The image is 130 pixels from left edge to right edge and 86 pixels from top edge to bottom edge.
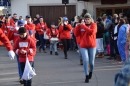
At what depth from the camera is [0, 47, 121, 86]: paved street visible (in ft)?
28.9

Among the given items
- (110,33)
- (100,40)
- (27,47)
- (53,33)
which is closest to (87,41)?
(27,47)

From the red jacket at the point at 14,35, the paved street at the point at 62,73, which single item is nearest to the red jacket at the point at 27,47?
the red jacket at the point at 14,35

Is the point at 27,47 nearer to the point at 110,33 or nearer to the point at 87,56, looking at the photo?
the point at 87,56

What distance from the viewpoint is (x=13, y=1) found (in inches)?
861

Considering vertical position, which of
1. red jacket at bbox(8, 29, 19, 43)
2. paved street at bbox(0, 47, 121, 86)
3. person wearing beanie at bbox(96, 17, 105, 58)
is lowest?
paved street at bbox(0, 47, 121, 86)

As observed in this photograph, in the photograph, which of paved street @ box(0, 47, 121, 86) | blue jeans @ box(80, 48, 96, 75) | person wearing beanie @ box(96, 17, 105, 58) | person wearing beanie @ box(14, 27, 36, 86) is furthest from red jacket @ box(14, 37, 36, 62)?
person wearing beanie @ box(96, 17, 105, 58)

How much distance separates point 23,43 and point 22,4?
1460 centimetres

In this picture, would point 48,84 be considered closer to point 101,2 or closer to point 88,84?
point 88,84

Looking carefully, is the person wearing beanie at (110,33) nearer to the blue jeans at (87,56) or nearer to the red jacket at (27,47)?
the blue jeans at (87,56)

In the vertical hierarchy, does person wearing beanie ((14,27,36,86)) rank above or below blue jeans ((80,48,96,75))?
above

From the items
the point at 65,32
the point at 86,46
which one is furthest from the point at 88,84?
the point at 65,32

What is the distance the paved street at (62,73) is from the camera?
8.80 m

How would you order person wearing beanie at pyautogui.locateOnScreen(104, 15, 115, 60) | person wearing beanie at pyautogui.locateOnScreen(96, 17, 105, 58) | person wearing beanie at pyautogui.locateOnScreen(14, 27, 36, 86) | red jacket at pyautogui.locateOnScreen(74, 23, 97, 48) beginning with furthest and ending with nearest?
person wearing beanie at pyautogui.locateOnScreen(96, 17, 105, 58), person wearing beanie at pyautogui.locateOnScreen(104, 15, 115, 60), red jacket at pyautogui.locateOnScreen(74, 23, 97, 48), person wearing beanie at pyautogui.locateOnScreen(14, 27, 36, 86)

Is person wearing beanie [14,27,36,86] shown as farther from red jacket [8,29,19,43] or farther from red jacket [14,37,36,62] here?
red jacket [8,29,19,43]
